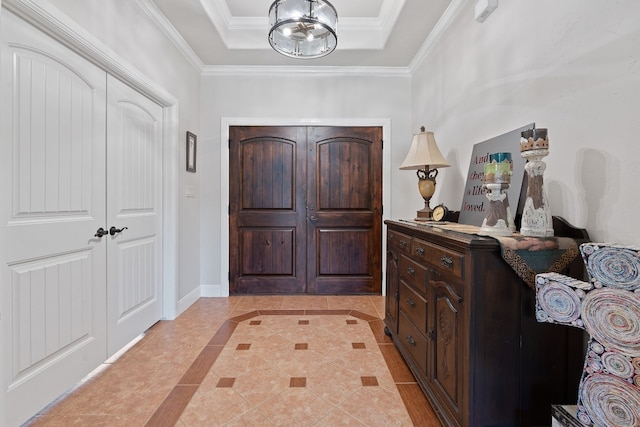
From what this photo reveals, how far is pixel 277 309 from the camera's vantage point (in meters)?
3.13

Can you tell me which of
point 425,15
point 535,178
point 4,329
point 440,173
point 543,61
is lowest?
point 4,329

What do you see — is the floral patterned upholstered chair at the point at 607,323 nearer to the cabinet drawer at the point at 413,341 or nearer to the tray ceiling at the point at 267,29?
the cabinet drawer at the point at 413,341

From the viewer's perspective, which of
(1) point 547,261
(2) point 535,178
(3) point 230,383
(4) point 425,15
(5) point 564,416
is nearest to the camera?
(5) point 564,416

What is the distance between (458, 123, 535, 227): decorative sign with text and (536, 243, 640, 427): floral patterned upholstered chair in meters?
0.76

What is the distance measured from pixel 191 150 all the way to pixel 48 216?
1.76 metres

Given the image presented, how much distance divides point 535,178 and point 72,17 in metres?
2.52

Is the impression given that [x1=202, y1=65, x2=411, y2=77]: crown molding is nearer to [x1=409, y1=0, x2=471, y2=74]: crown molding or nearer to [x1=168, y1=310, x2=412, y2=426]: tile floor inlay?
[x1=409, y1=0, x2=471, y2=74]: crown molding

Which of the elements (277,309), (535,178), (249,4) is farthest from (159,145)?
(535,178)

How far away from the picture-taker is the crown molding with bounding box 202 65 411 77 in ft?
11.4

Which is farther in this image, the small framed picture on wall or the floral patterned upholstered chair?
the small framed picture on wall

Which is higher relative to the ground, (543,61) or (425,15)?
(425,15)

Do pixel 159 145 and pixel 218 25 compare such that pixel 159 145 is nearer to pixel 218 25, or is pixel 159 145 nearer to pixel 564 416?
pixel 218 25

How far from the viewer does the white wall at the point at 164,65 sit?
73.3 inches

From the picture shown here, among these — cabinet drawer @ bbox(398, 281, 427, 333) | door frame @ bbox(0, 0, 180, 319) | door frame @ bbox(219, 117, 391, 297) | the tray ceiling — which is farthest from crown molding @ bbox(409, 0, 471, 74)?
door frame @ bbox(0, 0, 180, 319)
